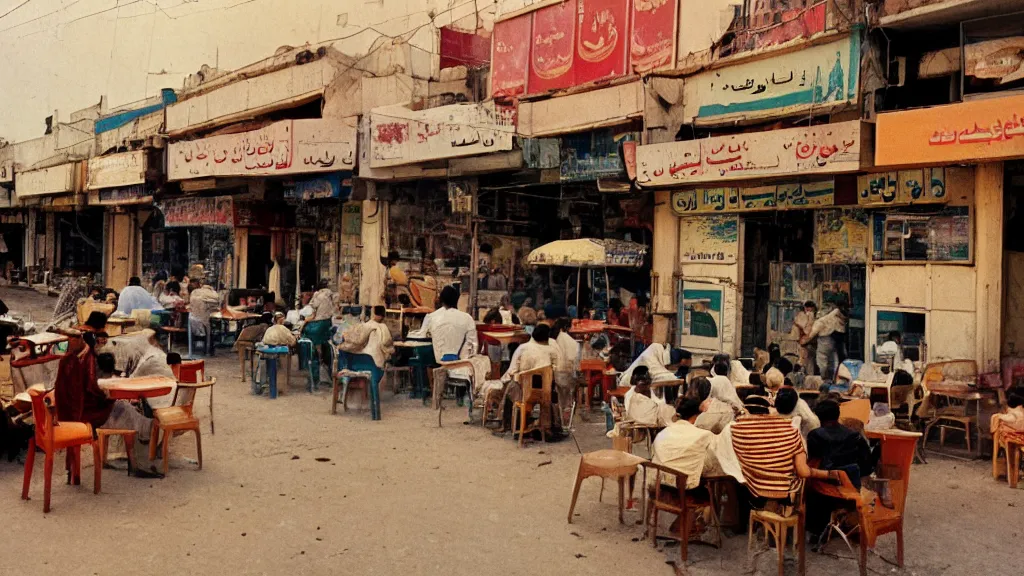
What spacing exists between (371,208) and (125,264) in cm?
1718

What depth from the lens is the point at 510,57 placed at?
54.5 ft

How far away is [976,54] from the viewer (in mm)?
9969

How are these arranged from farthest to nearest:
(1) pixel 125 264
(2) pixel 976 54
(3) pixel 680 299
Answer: (1) pixel 125 264
(3) pixel 680 299
(2) pixel 976 54

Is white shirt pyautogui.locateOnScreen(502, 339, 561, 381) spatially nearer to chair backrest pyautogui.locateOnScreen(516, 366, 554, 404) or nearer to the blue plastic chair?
chair backrest pyautogui.locateOnScreen(516, 366, 554, 404)

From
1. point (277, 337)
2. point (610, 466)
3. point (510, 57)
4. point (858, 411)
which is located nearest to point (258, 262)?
point (510, 57)

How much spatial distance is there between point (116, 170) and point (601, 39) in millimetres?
18517

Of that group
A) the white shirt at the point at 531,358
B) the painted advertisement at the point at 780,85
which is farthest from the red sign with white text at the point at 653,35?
the white shirt at the point at 531,358

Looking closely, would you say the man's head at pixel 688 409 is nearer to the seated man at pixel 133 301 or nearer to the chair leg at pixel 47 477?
the chair leg at pixel 47 477

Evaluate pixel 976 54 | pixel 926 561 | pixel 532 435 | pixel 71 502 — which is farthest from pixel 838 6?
pixel 71 502

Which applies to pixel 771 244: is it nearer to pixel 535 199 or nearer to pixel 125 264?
pixel 535 199

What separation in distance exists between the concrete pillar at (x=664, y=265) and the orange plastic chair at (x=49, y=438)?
31.8ft

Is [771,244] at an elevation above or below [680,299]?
above

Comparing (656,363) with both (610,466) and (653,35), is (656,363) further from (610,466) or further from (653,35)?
(653,35)

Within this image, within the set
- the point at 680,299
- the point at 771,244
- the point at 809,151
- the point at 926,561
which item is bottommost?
the point at 926,561
